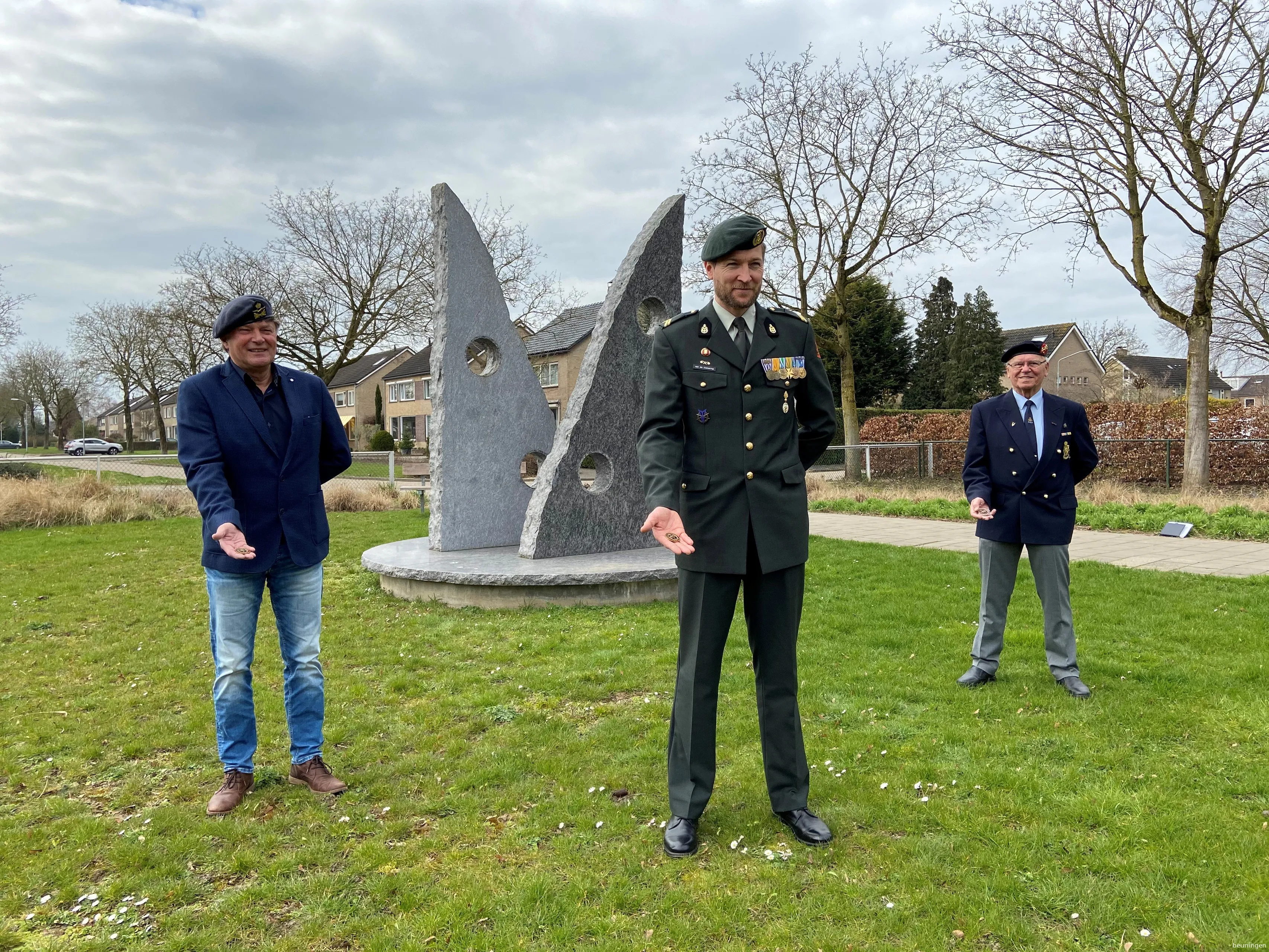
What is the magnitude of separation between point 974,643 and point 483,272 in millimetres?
5949

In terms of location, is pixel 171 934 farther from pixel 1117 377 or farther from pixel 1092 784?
pixel 1117 377

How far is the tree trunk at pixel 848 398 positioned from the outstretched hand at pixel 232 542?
61.3 feet

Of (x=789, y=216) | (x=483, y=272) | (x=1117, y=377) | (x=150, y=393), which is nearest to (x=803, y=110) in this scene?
(x=789, y=216)

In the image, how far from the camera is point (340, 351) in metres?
28.9

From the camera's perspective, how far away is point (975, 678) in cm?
483

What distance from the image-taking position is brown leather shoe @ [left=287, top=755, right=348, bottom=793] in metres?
3.66

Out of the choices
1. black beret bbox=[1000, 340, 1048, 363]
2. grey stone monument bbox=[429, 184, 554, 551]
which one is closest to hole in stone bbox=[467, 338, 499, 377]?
grey stone monument bbox=[429, 184, 554, 551]

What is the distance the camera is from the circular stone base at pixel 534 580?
7109mm

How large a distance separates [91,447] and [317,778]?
6153 cm

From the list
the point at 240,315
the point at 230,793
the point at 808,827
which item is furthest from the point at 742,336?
the point at 230,793

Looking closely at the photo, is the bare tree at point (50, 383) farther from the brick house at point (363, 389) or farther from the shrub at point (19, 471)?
the shrub at point (19, 471)

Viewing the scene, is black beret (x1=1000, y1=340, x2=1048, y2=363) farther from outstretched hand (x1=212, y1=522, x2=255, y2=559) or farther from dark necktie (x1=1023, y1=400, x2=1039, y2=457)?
outstretched hand (x1=212, y1=522, x2=255, y2=559)

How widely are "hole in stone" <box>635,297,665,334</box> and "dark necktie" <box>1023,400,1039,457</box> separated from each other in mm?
4172

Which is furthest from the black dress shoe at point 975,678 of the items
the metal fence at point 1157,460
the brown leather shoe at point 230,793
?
the metal fence at point 1157,460
